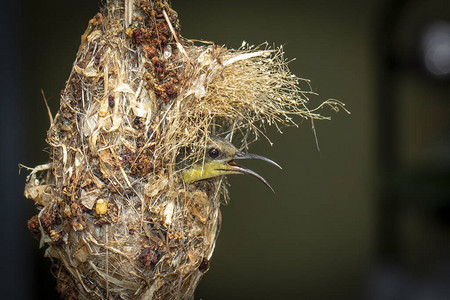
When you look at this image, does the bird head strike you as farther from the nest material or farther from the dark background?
the dark background

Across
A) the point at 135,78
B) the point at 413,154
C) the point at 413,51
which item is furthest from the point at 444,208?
the point at 135,78

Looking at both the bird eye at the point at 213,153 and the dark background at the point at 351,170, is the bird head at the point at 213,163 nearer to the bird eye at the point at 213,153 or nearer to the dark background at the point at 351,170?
the bird eye at the point at 213,153

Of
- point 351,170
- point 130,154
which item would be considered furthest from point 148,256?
point 351,170

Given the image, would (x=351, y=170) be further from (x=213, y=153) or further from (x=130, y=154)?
(x=130, y=154)

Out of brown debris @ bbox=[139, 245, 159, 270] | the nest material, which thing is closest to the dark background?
the nest material

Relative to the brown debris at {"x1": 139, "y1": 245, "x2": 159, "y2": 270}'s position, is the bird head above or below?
above

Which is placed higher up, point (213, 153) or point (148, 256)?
point (213, 153)

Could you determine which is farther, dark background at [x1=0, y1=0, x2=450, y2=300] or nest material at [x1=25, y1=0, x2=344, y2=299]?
dark background at [x1=0, y1=0, x2=450, y2=300]
